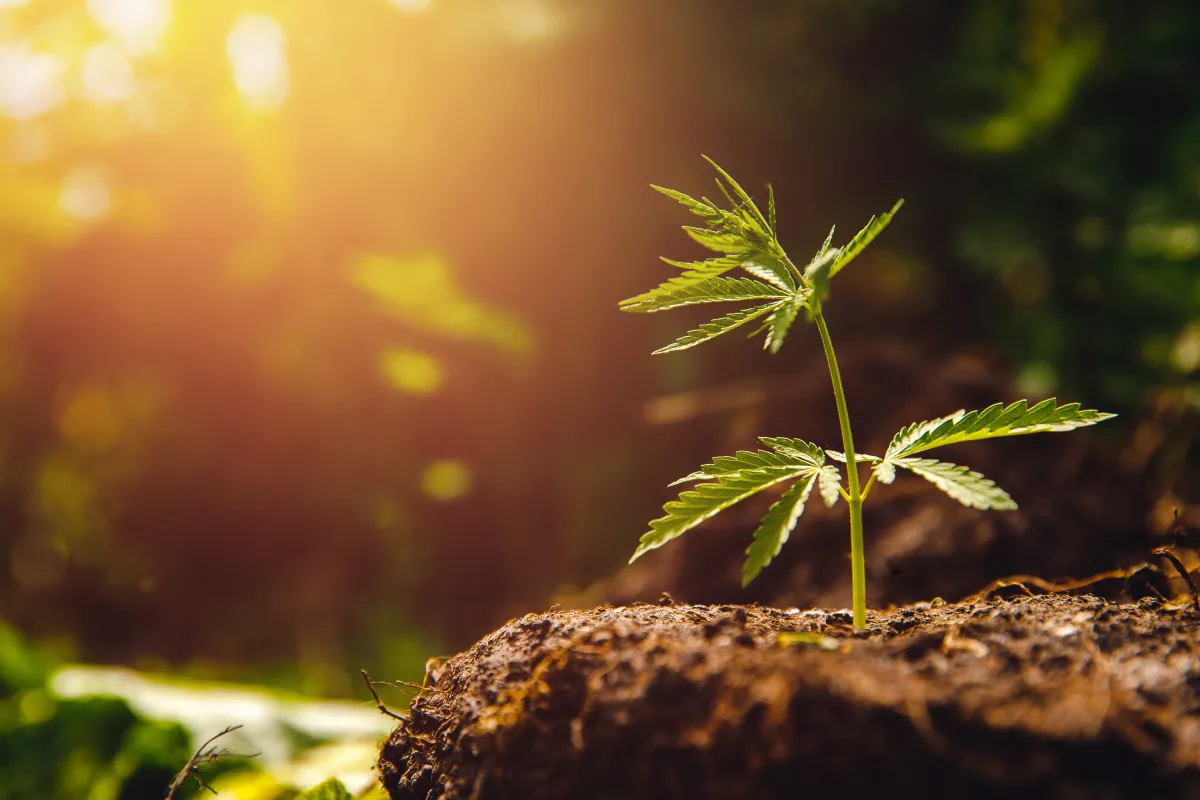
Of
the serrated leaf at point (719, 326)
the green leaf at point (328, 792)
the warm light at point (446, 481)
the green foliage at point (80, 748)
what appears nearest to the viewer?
the serrated leaf at point (719, 326)

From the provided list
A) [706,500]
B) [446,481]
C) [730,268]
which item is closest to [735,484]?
[706,500]

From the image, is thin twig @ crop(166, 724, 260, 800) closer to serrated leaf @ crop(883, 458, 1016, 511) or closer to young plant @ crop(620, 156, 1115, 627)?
young plant @ crop(620, 156, 1115, 627)

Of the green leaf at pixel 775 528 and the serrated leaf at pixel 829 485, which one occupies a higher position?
the serrated leaf at pixel 829 485

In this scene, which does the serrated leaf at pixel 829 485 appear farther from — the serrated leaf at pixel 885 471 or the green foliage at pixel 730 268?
the green foliage at pixel 730 268

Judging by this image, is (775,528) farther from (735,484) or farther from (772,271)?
(772,271)

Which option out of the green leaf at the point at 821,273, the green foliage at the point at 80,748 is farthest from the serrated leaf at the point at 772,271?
the green foliage at the point at 80,748

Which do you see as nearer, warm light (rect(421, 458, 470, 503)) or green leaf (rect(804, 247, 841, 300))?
green leaf (rect(804, 247, 841, 300))

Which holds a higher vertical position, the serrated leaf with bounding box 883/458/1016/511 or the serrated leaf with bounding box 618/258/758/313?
the serrated leaf with bounding box 618/258/758/313

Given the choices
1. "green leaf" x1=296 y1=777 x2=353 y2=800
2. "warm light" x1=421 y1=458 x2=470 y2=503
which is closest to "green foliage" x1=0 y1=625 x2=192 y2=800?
"green leaf" x1=296 y1=777 x2=353 y2=800

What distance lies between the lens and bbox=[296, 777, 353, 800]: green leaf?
48.2 inches

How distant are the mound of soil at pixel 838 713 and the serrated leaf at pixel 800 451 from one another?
0.22 metres

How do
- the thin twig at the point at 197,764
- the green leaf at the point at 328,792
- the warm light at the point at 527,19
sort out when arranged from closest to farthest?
the thin twig at the point at 197,764 < the green leaf at the point at 328,792 < the warm light at the point at 527,19

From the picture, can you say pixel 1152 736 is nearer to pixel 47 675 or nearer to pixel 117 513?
pixel 47 675

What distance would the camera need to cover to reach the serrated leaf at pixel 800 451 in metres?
0.95
